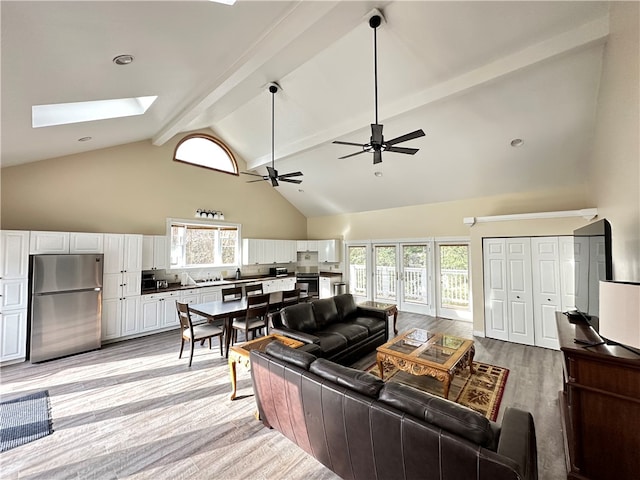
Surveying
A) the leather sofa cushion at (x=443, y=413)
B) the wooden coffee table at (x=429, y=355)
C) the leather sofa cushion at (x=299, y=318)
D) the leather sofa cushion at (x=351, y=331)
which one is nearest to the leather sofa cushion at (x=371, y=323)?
the leather sofa cushion at (x=351, y=331)

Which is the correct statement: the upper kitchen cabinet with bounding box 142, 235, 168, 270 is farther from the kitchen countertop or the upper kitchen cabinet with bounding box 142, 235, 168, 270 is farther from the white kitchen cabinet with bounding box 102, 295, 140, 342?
the white kitchen cabinet with bounding box 102, 295, 140, 342

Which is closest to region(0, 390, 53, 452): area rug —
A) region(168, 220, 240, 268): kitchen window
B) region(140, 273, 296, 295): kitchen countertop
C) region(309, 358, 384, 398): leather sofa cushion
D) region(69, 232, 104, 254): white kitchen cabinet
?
region(69, 232, 104, 254): white kitchen cabinet

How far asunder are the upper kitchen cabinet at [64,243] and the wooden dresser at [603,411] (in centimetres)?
621

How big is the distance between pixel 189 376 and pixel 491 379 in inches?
152

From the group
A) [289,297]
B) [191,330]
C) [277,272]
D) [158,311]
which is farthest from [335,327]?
A: [277,272]

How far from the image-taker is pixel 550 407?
9.25 ft

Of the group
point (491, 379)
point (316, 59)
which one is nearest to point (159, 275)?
point (316, 59)

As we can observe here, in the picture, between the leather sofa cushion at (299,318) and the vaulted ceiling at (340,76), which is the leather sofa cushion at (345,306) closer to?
the leather sofa cushion at (299,318)

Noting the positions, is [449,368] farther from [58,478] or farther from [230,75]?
[230,75]

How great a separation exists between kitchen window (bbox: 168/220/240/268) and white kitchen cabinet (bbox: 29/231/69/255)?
185cm

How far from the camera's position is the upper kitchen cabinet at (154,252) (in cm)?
548

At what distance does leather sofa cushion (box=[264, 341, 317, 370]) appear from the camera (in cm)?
207

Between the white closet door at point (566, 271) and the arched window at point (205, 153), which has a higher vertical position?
the arched window at point (205, 153)

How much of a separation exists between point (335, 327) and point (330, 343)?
0.64 metres
